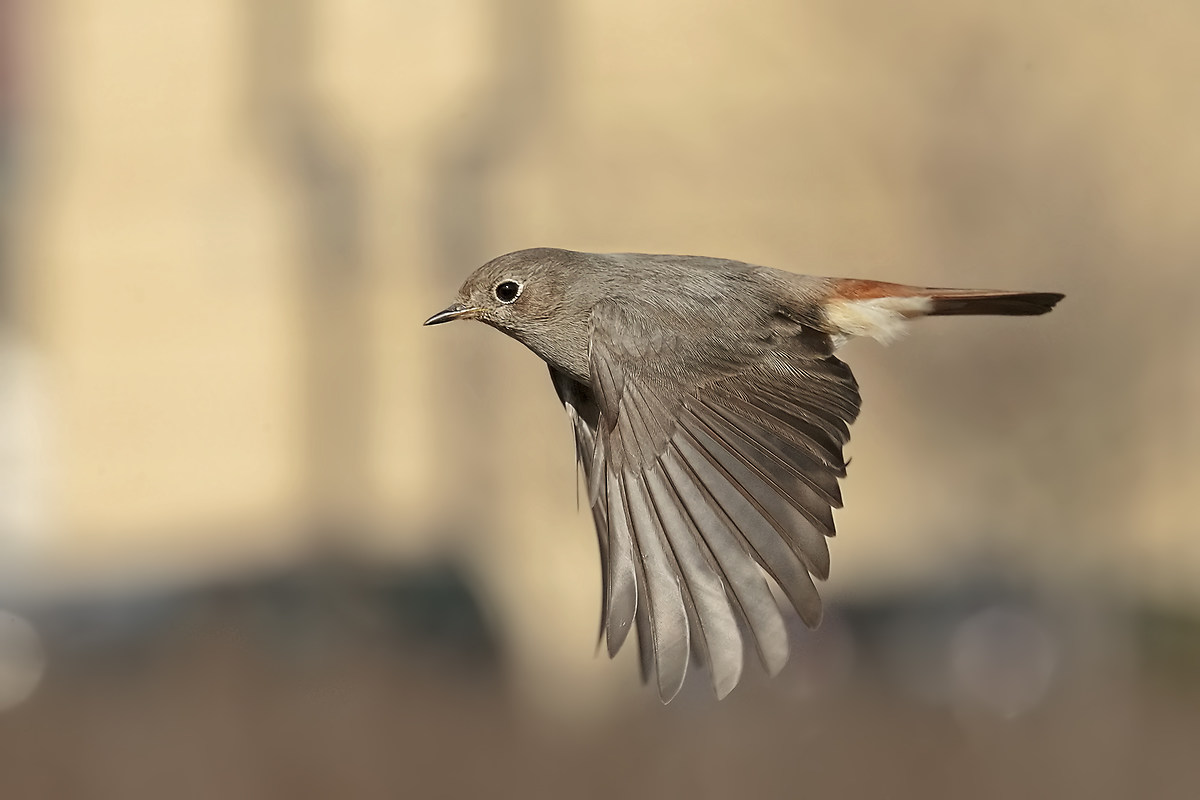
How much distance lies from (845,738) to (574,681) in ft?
6.95

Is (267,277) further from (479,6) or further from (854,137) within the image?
(854,137)

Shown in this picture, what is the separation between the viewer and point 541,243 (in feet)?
36.1

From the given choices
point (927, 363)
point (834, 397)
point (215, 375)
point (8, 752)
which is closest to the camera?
point (834, 397)

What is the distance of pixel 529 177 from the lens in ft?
36.6

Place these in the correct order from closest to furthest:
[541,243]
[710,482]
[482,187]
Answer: [710,482], [541,243], [482,187]

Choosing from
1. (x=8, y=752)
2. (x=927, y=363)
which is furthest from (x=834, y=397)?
(x=8, y=752)

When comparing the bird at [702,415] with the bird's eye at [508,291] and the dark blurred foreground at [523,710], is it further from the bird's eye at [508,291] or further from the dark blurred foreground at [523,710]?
the dark blurred foreground at [523,710]

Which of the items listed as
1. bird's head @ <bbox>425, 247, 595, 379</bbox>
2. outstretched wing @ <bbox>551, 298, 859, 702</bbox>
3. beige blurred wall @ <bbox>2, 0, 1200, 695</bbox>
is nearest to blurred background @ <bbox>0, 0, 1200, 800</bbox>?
beige blurred wall @ <bbox>2, 0, 1200, 695</bbox>

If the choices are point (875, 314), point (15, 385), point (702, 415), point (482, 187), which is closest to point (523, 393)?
point (482, 187)

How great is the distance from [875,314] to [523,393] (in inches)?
231

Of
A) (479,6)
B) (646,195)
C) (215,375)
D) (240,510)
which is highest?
(479,6)

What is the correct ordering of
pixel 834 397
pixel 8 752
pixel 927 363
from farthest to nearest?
pixel 8 752, pixel 927 363, pixel 834 397

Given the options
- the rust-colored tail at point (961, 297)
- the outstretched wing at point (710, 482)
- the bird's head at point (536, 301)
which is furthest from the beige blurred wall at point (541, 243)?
the outstretched wing at point (710, 482)

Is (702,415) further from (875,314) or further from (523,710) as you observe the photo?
(523,710)
